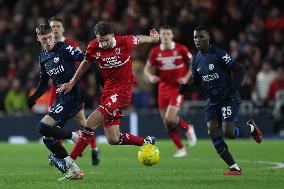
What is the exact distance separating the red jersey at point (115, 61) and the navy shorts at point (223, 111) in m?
1.26

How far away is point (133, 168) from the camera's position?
44.2 ft

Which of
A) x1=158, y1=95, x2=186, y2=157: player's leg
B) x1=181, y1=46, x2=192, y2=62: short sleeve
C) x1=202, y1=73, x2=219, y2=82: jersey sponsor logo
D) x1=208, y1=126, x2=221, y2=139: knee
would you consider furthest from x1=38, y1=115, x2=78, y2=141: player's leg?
x1=181, y1=46, x2=192, y2=62: short sleeve

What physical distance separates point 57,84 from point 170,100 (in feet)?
17.2

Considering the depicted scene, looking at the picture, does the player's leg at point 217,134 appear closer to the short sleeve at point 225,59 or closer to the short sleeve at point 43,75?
the short sleeve at point 225,59

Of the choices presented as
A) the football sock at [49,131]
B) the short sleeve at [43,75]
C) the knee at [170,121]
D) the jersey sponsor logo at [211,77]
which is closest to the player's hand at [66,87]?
the football sock at [49,131]

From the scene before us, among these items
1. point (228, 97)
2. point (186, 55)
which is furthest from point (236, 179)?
point (186, 55)

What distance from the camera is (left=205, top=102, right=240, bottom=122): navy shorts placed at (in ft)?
39.7

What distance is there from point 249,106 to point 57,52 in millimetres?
11338

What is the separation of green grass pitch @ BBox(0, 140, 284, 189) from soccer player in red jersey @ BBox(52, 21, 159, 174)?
0.53 metres

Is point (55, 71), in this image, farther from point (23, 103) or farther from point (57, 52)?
point (23, 103)

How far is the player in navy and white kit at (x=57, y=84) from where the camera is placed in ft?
38.4

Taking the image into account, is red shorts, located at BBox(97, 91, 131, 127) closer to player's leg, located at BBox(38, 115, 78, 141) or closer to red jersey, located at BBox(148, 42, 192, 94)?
player's leg, located at BBox(38, 115, 78, 141)

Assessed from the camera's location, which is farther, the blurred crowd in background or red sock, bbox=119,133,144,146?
the blurred crowd in background

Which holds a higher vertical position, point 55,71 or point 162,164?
point 55,71
